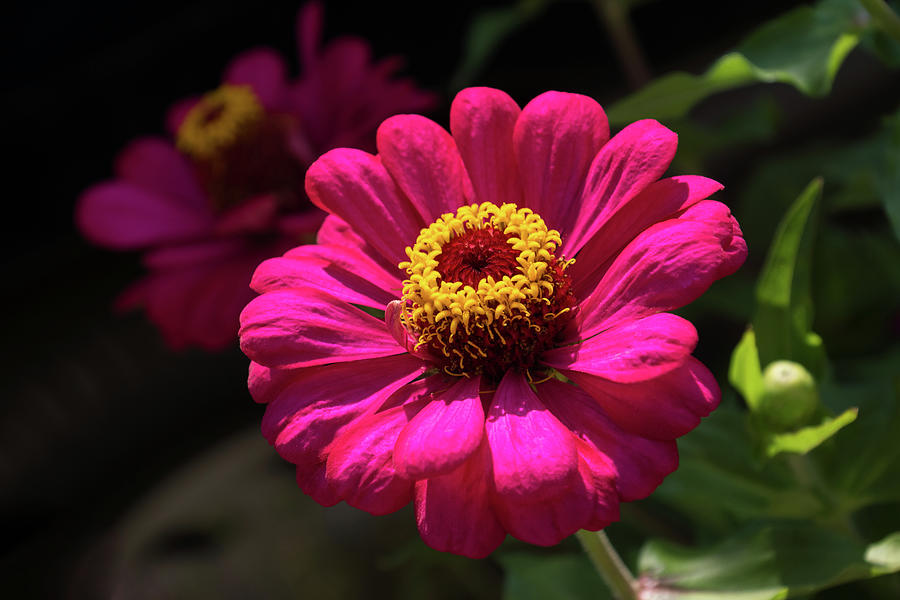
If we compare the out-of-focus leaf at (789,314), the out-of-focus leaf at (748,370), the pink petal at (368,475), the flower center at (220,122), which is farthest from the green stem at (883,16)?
the flower center at (220,122)

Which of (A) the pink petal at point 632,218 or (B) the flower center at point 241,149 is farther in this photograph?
(B) the flower center at point 241,149

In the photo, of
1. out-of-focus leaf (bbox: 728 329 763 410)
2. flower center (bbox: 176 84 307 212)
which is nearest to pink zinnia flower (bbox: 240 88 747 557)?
out-of-focus leaf (bbox: 728 329 763 410)

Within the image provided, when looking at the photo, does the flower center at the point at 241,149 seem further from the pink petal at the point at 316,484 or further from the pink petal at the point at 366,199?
the pink petal at the point at 316,484

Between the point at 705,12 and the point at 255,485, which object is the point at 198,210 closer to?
the point at 255,485

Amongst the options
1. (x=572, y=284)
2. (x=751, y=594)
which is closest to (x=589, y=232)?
(x=572, y=284)

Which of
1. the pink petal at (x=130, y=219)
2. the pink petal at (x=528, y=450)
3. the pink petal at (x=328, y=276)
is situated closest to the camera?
the pink petal at (x=528, y=450)

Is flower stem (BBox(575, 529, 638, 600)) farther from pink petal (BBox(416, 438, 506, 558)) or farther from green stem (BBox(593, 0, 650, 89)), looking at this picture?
green stem (BBox(593, 0, 650, 89))
